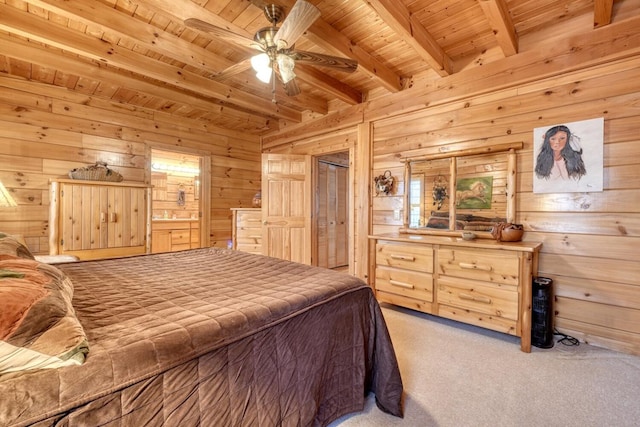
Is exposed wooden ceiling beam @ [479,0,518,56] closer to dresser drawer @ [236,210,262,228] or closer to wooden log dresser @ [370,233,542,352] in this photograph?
wooden log dresser @ [370,233,542,352]

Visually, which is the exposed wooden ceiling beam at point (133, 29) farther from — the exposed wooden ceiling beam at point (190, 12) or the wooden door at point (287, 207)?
the wooden door at point (287, 207)

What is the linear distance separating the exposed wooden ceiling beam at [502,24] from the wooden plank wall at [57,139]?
4.08 metres

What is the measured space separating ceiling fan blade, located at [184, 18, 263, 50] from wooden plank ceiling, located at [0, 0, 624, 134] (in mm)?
35

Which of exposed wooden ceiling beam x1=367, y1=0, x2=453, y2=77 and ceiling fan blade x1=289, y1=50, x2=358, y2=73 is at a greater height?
exposed wooden ceiling beam x1=367, y1=0, x2=453, y2=77

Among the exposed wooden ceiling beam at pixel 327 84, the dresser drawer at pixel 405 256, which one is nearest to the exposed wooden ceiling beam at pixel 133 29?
the exposed wooden ceiling beam at pixel 327 84

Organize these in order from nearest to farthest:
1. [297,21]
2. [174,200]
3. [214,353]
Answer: [214,353] < [297,21] < [174,200]

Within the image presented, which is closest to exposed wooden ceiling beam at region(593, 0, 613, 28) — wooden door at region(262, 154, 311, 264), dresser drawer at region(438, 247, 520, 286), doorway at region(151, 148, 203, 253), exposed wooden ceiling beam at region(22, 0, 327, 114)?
dresser drawer at region(438, 247, 520, 286)

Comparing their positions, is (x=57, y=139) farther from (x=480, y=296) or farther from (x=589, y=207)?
(x=589, y=207)

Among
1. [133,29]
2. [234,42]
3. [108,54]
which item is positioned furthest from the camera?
[108,54]

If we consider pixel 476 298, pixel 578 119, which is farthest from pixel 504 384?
pixel 578 119

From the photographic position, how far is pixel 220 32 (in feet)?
6.24

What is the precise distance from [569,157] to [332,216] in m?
3.44

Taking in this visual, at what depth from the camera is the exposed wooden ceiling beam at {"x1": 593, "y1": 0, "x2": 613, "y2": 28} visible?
80.0 inches

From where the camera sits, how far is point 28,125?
327cm
